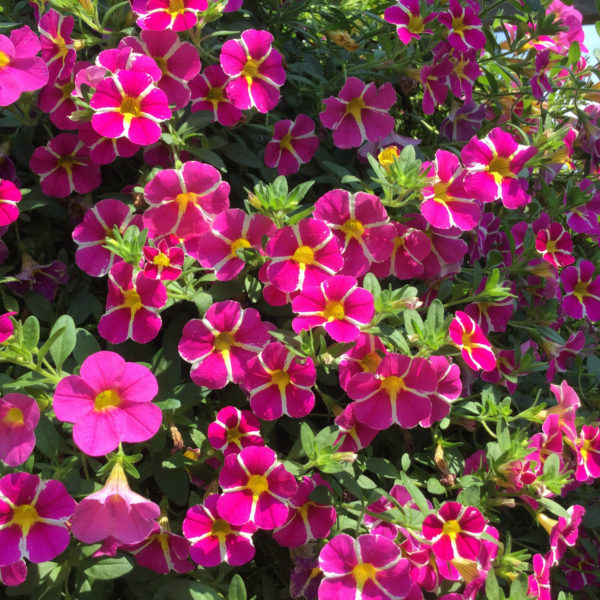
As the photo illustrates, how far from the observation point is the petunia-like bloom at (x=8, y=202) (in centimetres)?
122

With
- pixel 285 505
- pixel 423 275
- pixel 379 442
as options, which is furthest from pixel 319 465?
pixel 423 275

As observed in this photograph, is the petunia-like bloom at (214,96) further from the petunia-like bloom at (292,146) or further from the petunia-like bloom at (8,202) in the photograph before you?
the petunia-like bloom at (8,202)

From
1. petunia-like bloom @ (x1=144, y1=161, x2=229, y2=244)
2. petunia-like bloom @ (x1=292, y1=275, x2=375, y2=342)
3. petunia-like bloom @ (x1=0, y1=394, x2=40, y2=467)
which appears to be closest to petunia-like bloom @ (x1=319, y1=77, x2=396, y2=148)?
petunia-like bloom @ (x1=144, y1=161, x2=229, y2=244)

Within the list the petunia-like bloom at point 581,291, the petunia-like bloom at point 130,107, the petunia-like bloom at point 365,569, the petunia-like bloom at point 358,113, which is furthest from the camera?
the petunia-like bloom at point 581,291

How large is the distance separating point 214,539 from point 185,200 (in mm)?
560

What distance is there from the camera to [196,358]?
1.11 meters

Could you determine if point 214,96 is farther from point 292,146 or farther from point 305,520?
point 305,520

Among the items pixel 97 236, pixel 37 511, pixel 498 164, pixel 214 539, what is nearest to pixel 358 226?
pixel 498 164

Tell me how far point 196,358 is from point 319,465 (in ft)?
0.84

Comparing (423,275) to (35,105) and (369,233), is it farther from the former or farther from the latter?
(35,105)

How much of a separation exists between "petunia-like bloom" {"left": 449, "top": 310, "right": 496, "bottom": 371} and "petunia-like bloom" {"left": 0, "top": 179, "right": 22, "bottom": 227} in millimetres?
775

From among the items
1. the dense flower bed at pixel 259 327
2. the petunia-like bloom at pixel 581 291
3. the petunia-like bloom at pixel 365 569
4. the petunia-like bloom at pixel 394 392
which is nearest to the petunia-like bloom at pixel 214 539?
the dense flower bed at pixel 259 327

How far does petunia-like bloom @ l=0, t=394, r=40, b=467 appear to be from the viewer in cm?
98

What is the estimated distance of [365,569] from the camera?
1.08 m
